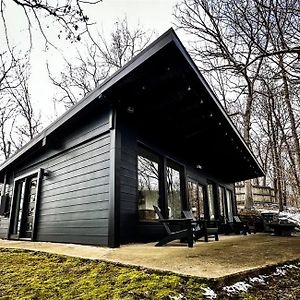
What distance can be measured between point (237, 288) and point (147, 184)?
3373 millimetres

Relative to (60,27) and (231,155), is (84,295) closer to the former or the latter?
(60,27)

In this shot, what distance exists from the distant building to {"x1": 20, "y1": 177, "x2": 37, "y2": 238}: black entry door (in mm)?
11945

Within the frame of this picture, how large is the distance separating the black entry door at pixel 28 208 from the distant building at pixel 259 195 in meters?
11.9

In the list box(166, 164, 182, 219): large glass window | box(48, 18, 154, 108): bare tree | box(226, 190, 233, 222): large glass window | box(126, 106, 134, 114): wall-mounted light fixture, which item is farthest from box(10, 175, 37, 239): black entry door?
box(48, 18, 154, 108): bare tree

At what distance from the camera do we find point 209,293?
1.54 m

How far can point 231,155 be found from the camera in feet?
25.8

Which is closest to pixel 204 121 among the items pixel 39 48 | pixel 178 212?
pixel 178 212

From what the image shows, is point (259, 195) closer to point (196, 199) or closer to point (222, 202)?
point (222, 202)

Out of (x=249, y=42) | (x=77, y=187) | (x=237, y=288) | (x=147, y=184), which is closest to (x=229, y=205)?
(x=147, y=184)

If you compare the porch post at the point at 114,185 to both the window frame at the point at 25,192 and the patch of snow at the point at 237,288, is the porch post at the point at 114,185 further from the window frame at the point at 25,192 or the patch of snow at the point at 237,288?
the window frame at the point at 25,192

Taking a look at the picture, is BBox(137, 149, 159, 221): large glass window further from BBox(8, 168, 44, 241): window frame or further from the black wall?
BBox(8, 168, 44, 241): window frame

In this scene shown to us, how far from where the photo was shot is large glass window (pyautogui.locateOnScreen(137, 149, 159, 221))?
184 inches

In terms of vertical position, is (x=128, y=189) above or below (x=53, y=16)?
below

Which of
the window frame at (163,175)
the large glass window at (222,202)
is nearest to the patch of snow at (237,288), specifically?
the window frame at (163,175)
